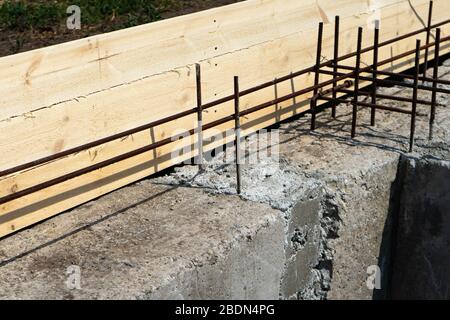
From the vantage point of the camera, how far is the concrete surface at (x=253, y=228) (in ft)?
13.5

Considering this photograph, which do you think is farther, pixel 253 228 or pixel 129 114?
pixel 129 114

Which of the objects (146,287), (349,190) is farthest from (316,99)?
(146,287)

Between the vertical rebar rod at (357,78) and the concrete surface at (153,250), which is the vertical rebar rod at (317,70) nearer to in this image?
the vertical rebar rod at (357,78)

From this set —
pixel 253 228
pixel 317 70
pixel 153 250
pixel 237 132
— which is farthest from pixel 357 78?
pixel 153 250

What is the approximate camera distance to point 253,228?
177 inches

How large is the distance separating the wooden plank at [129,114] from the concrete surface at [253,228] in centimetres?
13

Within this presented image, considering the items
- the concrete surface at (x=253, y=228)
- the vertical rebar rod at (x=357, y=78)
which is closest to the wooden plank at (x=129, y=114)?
the concrete surface at (x=253, y=228)

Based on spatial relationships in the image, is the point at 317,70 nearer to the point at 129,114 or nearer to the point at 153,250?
the point at 129,114

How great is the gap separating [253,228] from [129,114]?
121 cm

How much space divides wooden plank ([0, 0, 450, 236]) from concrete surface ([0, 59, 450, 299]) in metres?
0.13

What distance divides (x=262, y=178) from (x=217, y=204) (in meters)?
0.50

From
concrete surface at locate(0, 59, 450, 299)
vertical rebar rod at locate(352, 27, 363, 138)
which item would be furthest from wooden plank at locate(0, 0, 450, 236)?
vertical rebar rod at locate(352, 27, 363, 138)
